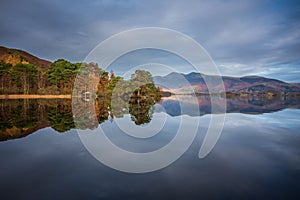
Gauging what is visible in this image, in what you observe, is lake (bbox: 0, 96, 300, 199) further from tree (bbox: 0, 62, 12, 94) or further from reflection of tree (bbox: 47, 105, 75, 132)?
tree (bbox: 0, 62, 12, 94)

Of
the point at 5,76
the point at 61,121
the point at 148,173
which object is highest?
the point at 5,76

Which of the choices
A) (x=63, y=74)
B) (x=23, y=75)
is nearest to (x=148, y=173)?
(x=63, y=74)

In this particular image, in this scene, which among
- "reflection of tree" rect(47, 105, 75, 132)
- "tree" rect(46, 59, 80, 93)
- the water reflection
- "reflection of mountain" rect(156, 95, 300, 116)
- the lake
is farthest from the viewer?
"tree" rect(46, 59, 80, 93)

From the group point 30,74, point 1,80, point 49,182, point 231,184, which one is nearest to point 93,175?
point 49,182

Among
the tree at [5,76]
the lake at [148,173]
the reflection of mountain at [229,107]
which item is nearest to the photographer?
the lake at [148,173]

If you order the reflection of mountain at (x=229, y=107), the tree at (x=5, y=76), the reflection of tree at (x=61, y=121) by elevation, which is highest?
the tree at (x=5, y=76)

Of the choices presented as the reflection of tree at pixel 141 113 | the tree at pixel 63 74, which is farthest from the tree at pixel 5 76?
the reflection of tree at pixel 141 113

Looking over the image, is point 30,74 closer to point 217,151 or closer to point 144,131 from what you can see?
point 144,131

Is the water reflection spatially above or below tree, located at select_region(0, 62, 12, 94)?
below

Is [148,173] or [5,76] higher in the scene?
[5,76]

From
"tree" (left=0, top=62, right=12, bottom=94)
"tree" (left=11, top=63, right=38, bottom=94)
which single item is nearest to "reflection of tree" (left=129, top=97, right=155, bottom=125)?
"tree" (left=11, top=63, right=38, bottom=94)

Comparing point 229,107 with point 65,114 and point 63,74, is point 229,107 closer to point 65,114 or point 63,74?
point 65,114

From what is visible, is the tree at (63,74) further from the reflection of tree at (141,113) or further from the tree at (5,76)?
the reflection of tree at (141,113)

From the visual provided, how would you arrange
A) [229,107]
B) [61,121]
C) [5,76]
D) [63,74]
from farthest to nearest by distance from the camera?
[5,76] < [63,74] < [229,107] < [61,121]
